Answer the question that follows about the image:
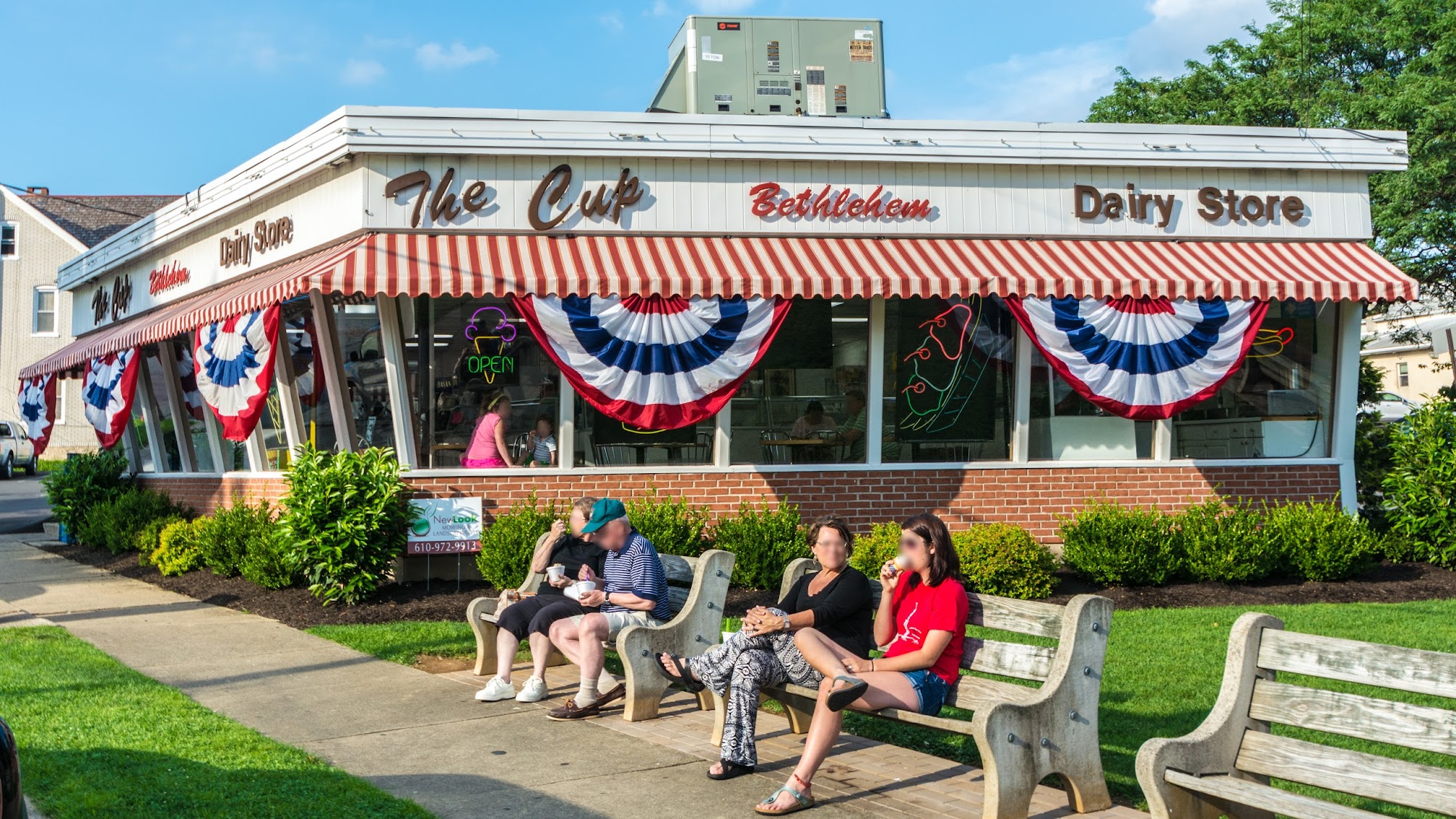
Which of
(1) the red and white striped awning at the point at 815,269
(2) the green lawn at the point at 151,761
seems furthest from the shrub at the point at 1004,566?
(2) the green lawn at the point at 151,761

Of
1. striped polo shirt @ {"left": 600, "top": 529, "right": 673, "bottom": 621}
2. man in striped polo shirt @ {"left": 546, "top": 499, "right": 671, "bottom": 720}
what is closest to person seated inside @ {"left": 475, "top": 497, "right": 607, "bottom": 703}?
Answer: man in striped polo shirt @ {"left": 546, "top": 499, "right": 671, "bottom": 720}

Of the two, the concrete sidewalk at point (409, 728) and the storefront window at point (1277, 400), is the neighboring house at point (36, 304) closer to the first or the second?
the concrete sidewalk at point (409, 728)

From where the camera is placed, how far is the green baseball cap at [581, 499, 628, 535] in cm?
793

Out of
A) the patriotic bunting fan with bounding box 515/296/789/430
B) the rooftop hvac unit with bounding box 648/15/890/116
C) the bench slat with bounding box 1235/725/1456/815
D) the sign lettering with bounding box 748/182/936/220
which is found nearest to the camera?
the bench slat with bounding box 1235/725/1456/815

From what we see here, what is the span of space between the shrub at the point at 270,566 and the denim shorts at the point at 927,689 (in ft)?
26.3

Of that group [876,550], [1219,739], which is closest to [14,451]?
[876,550]

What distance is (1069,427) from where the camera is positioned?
549 inches

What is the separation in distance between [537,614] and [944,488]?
653 cm

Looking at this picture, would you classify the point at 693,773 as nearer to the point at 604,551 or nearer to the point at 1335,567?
the point at 604,551

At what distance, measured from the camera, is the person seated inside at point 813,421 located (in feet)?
44.3

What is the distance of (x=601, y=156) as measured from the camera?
12.9 m

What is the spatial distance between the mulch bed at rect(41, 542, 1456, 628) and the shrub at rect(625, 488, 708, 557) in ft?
2.09

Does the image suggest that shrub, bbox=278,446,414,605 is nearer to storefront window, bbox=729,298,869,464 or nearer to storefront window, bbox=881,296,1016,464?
storefront window, bbox=729,298,869,464

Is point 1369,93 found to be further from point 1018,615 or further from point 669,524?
point 1018,615
